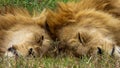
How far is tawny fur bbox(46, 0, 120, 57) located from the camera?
3.91m

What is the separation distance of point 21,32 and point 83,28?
528 millimetres

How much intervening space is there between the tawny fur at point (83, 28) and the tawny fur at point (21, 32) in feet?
0.36

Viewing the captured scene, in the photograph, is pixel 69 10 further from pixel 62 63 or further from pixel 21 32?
pixel 62 63

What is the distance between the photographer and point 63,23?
4.06m

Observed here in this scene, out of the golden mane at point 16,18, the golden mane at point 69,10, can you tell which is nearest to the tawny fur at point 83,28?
the golden mane at point 69,10

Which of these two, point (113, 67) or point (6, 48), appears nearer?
point (113, 67)

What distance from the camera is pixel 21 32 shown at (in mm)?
4008

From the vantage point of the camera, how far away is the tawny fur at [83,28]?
391cm

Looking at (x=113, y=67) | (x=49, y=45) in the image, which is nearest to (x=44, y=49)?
(x=49, y=45)

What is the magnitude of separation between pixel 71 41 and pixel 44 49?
0.77 ft

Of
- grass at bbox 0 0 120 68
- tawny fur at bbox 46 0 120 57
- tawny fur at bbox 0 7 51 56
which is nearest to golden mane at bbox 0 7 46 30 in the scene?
tawny fur at bbox 0 7 51 56

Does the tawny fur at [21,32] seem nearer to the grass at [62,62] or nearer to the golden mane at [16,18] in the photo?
the golden mane at [16,18]

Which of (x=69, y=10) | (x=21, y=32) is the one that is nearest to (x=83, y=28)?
(x=69, y=10)

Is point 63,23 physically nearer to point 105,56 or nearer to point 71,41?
point 71,41
